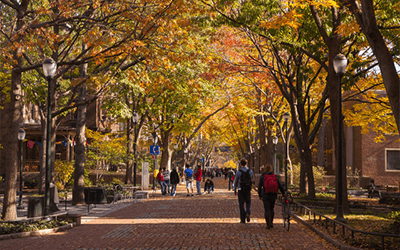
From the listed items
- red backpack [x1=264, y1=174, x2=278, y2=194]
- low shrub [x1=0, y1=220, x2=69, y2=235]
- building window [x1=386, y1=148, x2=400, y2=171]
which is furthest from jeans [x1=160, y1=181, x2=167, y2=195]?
building window [x1=386, y1=148, x2=400, y2=171]

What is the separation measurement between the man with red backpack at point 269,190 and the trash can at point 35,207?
264 inches

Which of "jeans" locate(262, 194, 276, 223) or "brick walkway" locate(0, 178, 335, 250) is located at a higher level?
"jeans" locate(262, 194, 276, 223)

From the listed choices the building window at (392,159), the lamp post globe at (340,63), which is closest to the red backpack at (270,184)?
the lamp post globe at (340,63)

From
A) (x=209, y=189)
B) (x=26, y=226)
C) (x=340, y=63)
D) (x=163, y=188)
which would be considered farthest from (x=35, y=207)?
(x=209, y=189)

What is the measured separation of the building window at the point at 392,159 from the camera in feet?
124

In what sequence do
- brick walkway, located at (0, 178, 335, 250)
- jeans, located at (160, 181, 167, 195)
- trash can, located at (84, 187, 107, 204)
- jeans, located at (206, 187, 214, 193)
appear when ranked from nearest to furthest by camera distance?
brick walkway, located at (0, 178, 335, 250) < trash can, located at (84, 187, 107, 204) < jeans, located at (160, 181, 167, 195) < jeans, located at (206, 187, 214, 193)

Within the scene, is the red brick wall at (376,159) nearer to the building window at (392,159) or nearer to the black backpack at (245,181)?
the building window at (392,159)

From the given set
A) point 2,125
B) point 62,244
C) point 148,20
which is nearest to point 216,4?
point 148,20

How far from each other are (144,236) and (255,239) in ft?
9.08

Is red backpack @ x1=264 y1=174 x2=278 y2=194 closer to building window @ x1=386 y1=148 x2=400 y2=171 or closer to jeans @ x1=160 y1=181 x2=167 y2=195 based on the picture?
jeans @ x1=160 y1=181 x2=167 y2=195

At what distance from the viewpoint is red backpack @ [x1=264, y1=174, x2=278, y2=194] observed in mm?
12180

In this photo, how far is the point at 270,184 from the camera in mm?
12188

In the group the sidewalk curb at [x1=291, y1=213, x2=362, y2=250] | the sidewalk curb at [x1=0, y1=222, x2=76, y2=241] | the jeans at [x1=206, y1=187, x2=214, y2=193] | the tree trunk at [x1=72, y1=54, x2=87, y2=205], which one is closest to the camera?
the sidewalk curb at [x1=291, y1=213, x2=362, y2=250]

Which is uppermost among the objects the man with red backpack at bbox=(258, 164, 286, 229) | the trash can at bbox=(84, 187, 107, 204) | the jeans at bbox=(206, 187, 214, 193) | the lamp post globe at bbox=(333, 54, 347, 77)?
the lamp post globe at bbox=(333, 54, 347, 77)
